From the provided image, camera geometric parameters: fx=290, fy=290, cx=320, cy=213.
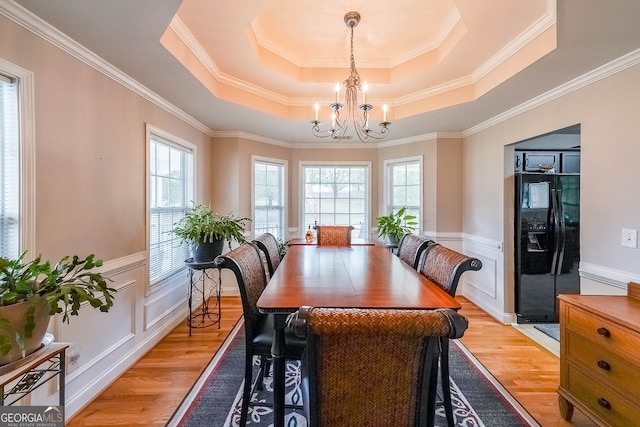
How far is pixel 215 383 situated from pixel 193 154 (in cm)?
256

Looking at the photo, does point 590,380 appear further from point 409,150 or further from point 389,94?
point 409,150

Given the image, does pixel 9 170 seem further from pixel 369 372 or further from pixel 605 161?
pixel 605 161

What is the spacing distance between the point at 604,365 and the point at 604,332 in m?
0.18

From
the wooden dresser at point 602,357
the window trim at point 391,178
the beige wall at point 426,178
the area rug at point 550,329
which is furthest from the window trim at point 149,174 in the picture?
the area rug at point 550,329

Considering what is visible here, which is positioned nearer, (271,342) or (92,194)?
(271,342)

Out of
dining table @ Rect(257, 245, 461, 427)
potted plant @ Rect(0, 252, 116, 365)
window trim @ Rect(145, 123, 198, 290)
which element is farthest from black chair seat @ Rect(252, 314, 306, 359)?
window trim @ Rect(145, 123, 198, 290)

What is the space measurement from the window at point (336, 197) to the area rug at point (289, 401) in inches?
105

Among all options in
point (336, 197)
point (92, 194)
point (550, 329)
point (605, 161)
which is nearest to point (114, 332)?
point (92, 194)

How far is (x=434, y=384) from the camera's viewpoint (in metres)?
1.11

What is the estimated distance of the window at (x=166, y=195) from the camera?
9.22 ft

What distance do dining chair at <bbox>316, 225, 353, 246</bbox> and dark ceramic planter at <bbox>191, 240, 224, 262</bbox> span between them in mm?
1197

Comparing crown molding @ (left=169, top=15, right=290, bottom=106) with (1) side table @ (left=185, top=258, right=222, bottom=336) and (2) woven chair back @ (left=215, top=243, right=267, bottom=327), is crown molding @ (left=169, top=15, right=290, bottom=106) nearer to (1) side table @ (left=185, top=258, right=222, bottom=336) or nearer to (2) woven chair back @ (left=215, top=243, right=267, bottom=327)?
(2) woven chair back @ (left=215, top=243, right=267, bottom=327)

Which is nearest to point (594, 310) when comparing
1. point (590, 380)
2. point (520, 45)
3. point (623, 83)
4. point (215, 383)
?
point (590, 380)

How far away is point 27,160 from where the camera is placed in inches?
61.7
